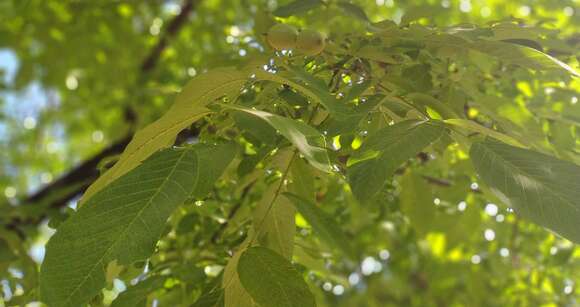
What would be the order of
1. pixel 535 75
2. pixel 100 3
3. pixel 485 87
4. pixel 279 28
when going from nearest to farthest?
1. pixel 279 28
2. pixel 535 75
3. pixel 485 87
4. pixel 100 3

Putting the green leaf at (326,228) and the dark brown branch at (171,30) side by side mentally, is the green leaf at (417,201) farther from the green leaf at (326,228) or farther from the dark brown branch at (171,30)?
the dark brown branch at (171,30)

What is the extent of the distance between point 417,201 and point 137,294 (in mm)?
639

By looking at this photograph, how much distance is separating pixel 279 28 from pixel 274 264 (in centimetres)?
45

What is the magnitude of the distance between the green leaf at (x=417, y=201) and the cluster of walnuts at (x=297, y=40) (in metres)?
0.46

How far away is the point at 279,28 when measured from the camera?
117 cm

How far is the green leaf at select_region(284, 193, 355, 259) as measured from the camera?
0.83 meters

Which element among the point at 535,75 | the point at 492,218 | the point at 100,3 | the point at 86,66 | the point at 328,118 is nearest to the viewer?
the point at 328,118

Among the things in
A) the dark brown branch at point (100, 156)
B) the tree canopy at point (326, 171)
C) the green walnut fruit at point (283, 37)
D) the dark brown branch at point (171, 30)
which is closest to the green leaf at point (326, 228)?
the tree canopy at point (326, 171)

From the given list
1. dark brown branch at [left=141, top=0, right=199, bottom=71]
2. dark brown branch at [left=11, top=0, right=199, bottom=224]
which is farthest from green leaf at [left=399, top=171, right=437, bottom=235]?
dark brown branch at [left=141, top=0, right=199, bottom=71]

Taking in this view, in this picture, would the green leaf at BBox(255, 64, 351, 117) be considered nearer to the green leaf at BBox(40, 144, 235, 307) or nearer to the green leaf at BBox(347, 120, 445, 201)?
the green leaf at BBox(347, 120, 445, 201)

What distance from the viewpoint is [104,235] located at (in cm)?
76

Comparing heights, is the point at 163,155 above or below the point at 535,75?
above

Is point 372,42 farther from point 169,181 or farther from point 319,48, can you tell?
point 169,181

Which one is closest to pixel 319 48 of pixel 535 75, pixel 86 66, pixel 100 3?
pixel 535 75
